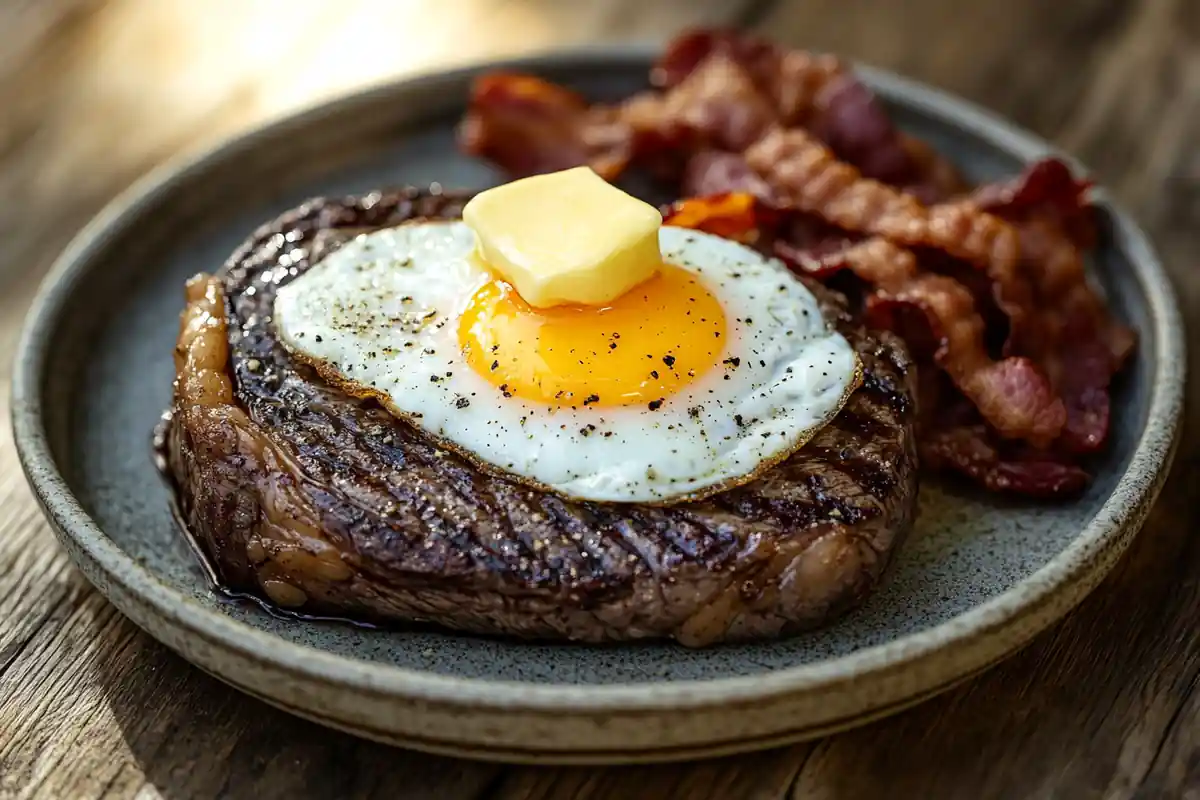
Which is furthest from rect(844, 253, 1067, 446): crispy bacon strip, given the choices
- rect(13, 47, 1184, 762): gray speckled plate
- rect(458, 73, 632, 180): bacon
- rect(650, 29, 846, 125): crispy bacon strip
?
rect(458, 73, 632, 180): bacon

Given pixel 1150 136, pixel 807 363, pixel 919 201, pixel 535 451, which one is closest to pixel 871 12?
pixel 1150 136

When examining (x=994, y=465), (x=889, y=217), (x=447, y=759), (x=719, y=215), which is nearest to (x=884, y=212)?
(x=889, y=217)

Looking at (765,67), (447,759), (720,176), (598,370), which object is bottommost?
(447,759)

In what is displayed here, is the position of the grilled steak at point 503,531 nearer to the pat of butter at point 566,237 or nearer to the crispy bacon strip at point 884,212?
the pat of butter at point 566,237

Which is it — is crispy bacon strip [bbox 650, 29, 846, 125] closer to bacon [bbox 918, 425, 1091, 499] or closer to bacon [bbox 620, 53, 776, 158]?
bacon [bbox 620, 53, 776, 158]

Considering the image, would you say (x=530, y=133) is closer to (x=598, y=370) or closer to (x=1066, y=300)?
(x=598, y=370)

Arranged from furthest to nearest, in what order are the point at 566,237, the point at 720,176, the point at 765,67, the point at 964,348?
1. the point at 765,67
2. the point at 720,176
3. the point at 964,348
4. the point at 566,237
